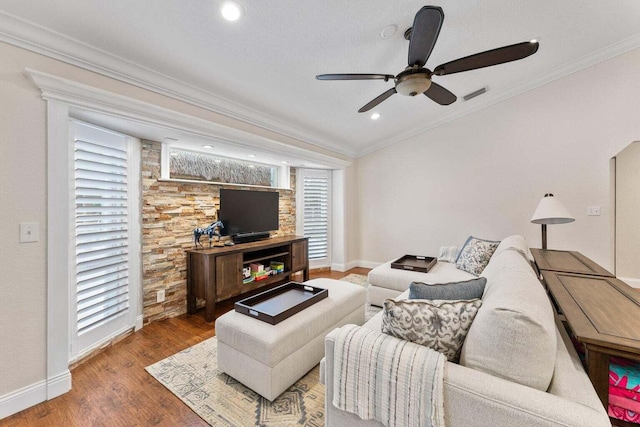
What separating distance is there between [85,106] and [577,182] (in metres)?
5.54

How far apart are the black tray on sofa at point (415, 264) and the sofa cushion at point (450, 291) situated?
1730mm

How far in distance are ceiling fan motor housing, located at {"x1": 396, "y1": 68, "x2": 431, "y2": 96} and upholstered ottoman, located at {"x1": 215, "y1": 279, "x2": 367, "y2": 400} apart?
1847 mm

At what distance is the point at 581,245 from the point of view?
358 centimetres

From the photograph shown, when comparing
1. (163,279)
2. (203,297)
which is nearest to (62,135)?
(163,279)

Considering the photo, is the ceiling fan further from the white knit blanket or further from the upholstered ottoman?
the upholstered ottoman

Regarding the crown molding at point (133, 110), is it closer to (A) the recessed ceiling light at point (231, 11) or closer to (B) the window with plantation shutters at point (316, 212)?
(A) the recessed ceiling light at point (231, 11)

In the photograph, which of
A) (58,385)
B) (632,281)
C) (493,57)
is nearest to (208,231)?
(58,385)

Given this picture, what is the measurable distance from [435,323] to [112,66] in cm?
285

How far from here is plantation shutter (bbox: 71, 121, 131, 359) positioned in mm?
2201

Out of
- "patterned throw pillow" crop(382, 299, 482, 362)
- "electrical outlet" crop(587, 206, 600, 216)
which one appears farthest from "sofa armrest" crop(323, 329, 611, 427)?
"electrical outlet" crop(587, 206, 600, 216)

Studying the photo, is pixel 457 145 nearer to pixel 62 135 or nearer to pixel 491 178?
pixel 491 178

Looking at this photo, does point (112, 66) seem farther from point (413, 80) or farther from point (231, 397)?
point (231, 397)

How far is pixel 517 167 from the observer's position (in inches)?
155

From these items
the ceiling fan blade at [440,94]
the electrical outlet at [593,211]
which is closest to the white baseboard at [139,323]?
the ceiling fan blade at [440,94]
